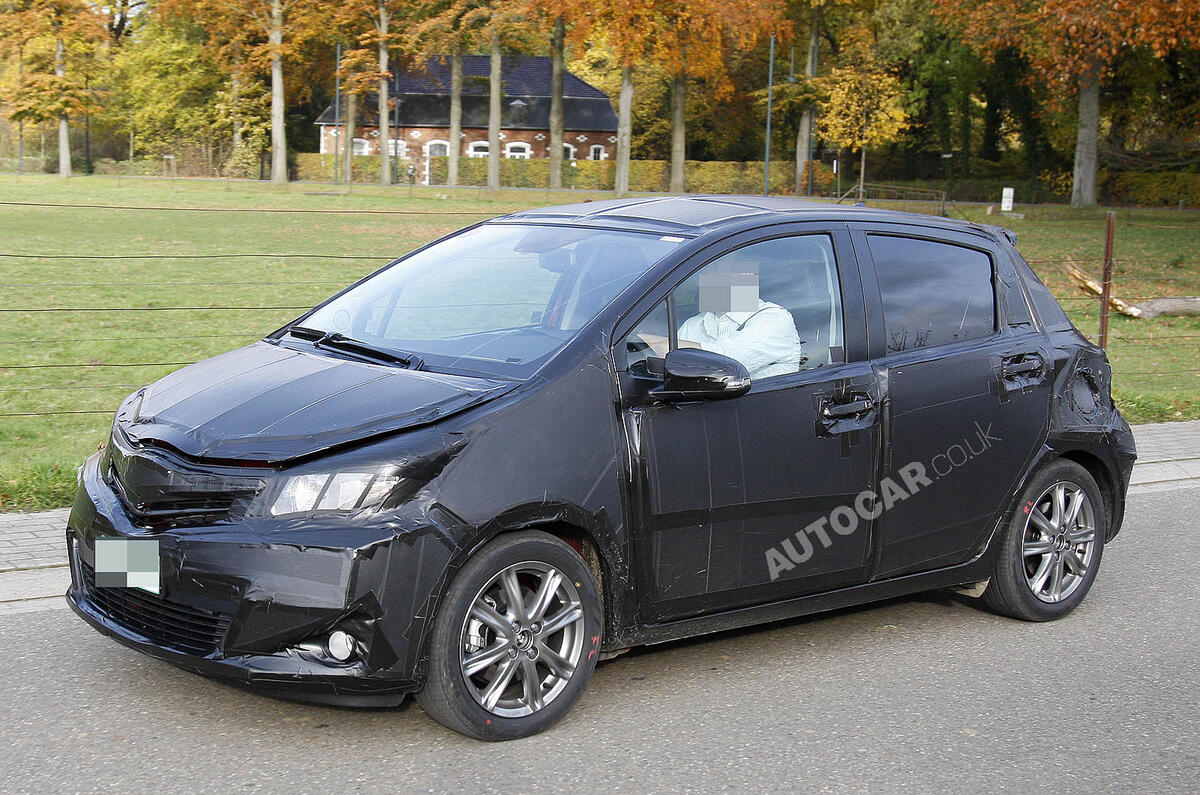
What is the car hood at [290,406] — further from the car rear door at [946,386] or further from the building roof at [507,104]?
the building roof at [507,104]

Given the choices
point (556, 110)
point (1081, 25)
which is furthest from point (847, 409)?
point (556, 110)

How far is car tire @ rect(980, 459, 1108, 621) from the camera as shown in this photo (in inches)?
230

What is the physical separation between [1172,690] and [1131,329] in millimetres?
14042

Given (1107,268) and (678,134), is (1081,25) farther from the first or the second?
(678,134)

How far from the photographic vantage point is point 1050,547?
236 inches

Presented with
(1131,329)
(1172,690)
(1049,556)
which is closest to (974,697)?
(1172,690)

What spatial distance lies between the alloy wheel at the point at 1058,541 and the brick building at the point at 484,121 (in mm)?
77614

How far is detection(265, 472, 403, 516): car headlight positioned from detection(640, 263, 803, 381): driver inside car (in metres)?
1.41

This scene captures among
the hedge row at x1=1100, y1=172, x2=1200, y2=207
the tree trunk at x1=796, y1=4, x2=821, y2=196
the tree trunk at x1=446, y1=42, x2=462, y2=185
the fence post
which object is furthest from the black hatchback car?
the tree trunk at x1=796, y1=4, x2=821, y2=196

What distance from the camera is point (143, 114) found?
76.4m

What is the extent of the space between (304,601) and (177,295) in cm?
1349

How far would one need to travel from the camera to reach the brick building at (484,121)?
82750 mm

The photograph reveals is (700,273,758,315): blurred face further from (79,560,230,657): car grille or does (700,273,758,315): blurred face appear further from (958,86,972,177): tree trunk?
(958,86,972,177): tree trunk

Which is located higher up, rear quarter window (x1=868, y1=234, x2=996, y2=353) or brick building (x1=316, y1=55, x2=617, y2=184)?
brick building (x1=316, y1=55, x2=617, y2=184)
